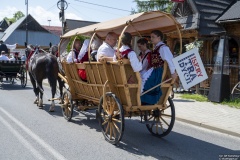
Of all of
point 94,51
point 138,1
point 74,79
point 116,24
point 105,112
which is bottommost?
point 105,112

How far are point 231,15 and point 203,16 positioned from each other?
4.46 ft

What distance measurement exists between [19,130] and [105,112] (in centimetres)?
212

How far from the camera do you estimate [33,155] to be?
18.0 feet

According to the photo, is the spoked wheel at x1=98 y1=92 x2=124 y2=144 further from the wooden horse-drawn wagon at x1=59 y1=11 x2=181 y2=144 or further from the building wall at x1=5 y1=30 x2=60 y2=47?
the building wall at x1=5 y1=30 x2=60 y2=47

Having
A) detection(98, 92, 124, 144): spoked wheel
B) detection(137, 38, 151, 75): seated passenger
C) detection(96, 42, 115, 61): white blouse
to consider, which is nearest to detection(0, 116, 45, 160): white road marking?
detection(98, 92, 124, 144): spoked wheel

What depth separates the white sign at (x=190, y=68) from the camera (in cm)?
587

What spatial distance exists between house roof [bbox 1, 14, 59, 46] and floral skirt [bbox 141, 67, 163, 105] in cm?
5221

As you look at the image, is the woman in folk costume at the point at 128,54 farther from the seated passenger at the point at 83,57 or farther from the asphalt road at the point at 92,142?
the seated passenger at the point at 83,57

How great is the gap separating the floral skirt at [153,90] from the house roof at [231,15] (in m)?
9.72

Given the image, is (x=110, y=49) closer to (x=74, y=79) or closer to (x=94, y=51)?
(x=94, y=51)

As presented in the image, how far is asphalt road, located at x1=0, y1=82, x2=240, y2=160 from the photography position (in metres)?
5.62

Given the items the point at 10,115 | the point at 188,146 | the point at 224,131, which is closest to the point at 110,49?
the point at 188,146

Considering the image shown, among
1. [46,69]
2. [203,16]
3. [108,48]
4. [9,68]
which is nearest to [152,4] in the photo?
[203,16]

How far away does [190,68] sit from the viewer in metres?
5.92
